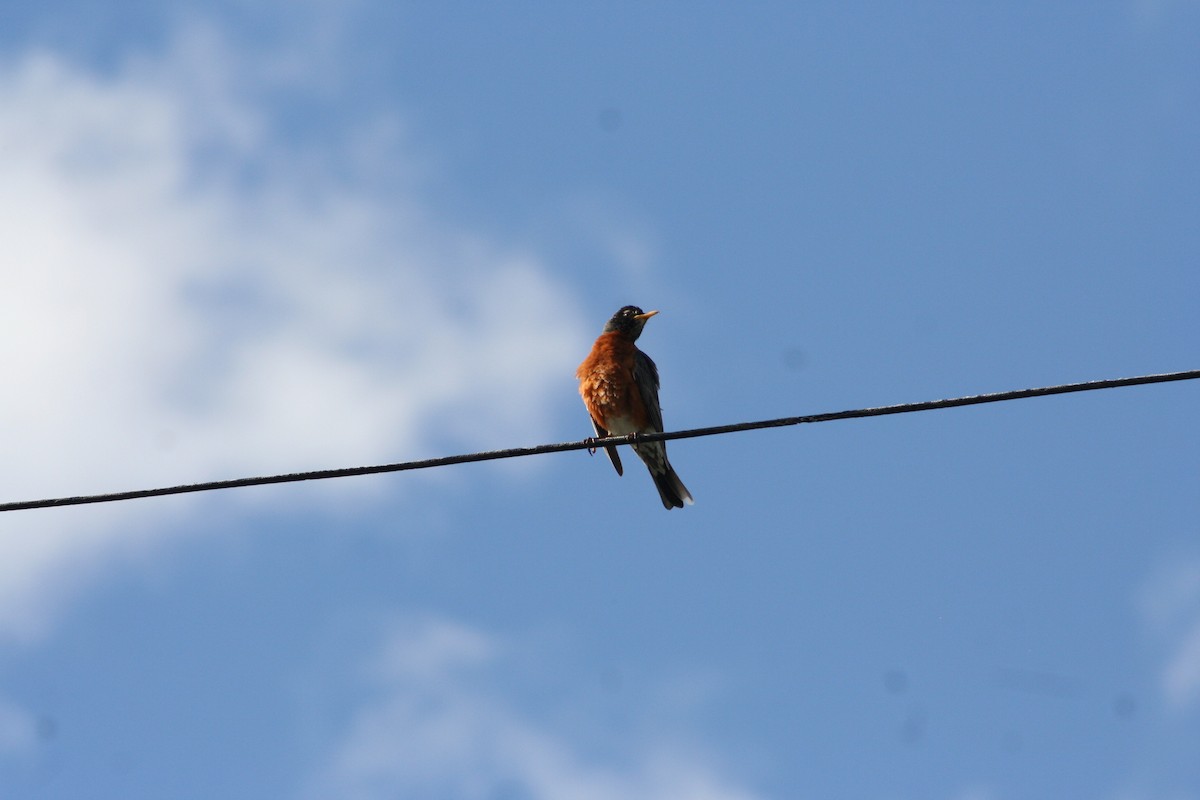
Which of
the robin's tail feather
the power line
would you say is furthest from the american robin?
the power line

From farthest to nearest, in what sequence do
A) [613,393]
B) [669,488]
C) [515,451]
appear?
[669,488] < [613,393] < [515,451]

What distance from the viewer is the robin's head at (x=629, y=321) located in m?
13.1

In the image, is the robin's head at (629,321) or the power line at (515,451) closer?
the power line at (515,451)

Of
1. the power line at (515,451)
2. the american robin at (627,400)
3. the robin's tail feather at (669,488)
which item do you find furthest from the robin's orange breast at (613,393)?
the power line at (515,451)

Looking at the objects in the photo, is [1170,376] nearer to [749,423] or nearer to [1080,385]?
[1080,385]

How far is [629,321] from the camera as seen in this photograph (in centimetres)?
1316

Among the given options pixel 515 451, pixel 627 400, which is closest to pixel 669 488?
pixel 627 400

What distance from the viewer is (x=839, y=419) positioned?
261 inches

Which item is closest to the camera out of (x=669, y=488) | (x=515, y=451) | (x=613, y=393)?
(x=515, y=451)

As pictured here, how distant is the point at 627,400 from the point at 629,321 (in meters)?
1.18

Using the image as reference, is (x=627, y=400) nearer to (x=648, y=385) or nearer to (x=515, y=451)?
(x=648, y=385)

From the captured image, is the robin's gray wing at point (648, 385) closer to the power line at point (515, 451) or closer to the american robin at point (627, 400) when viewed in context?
the american robin at point (627, 400)

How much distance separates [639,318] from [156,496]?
23.7 feet

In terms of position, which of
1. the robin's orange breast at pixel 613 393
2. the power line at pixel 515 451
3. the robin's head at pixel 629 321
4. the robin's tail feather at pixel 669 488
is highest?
the robin's head at pixel 629 321
